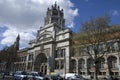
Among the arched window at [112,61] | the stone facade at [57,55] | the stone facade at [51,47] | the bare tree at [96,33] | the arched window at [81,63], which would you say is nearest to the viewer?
the bare tree at [96,33]

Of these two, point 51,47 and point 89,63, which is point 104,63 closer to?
point 89,63

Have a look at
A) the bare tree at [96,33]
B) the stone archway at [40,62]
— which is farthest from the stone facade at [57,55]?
the bare tree at [96,33]

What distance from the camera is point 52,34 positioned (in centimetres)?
6044

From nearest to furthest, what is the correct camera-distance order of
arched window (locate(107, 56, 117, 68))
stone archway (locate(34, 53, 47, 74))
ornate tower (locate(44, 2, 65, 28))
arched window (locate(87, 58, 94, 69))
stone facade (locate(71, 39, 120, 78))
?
stone facade (locate(71, 39, 120, 78)), arched window (locate(107, 56, 117, 68)), arched window (locate(87, 58, 94, 69)), stone archway (locate(34, 53, 47, 74)), ornate tower (locate(44, 2, 65, 28))

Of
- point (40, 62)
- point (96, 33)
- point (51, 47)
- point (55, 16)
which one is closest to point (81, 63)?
point (51, 47)

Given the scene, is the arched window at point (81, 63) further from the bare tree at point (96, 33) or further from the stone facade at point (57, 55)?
the bare tree at point (96, 33)

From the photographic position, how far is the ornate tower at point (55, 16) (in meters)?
70.0

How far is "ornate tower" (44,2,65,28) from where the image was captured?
7000 centimetres

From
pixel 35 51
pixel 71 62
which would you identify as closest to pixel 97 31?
pixel 71 62

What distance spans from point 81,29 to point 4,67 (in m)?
59.1

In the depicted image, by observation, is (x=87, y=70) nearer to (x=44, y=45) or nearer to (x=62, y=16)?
(x=44, y=45)

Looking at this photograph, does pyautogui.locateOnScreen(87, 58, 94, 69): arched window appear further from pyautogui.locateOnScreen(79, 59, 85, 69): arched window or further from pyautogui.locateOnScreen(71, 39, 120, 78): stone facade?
pyautogui.locateOnScreen(79, 59, 85, 69): arched window

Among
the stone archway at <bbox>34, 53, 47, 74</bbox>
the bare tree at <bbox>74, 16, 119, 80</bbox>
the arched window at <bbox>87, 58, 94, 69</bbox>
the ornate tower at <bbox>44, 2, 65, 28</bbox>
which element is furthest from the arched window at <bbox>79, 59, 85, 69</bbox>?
the ornate tower at <bbox>44, 2, 65, 28</bbox>

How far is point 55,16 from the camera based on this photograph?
233ft
